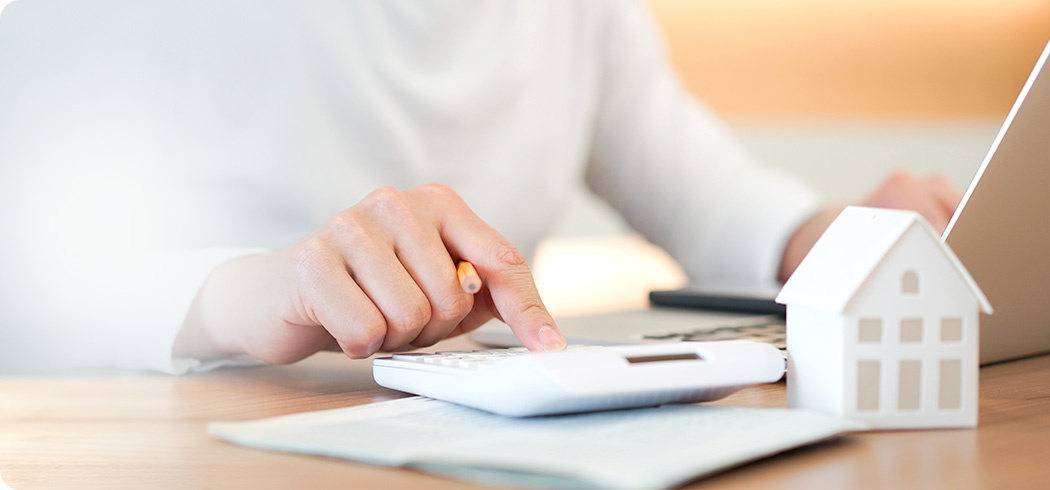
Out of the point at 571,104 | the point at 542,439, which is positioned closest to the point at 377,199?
the point at 542,439

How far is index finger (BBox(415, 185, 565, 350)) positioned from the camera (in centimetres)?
52

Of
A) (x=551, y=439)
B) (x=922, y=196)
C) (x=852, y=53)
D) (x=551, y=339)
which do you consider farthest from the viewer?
(x=852, y=53)

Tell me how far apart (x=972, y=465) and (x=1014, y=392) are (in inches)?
7.6

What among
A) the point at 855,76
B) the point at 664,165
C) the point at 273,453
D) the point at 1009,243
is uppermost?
the point at 855,76

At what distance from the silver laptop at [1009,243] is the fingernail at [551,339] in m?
0.11

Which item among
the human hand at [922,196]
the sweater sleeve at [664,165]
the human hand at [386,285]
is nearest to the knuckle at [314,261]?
the human hand at [386,285]

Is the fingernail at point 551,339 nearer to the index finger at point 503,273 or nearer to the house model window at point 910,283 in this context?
the index finger at point 503,273

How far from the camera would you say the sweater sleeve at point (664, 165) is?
53.9 inches

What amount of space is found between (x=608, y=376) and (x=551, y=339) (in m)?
0.12

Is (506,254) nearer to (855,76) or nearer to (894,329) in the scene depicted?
(894,329)

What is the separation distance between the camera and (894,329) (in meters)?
0.38

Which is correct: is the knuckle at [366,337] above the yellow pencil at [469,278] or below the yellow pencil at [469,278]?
below

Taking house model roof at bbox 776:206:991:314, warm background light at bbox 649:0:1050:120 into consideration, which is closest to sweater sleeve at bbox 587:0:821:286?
house model roof at bbox 776:206:991:314

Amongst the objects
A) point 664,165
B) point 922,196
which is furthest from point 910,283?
point 664,165
